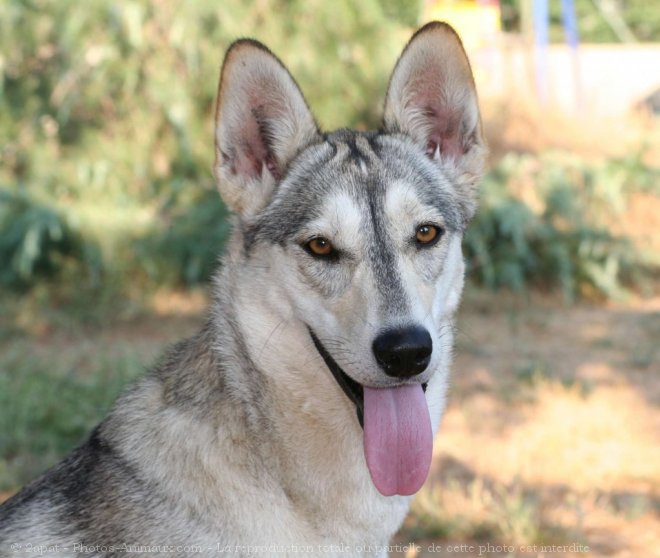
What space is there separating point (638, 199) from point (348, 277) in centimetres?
776

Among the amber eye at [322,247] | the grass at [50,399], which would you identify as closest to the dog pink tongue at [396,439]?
the amber eye at [322,247]

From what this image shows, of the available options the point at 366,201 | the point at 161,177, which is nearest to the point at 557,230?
the point at 161,177

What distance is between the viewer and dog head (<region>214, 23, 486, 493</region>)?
2.79m

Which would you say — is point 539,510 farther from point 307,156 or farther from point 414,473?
point 307,156

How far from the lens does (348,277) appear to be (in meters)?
2.92

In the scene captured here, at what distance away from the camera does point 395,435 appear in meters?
2.83

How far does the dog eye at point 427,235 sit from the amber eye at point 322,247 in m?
0.31

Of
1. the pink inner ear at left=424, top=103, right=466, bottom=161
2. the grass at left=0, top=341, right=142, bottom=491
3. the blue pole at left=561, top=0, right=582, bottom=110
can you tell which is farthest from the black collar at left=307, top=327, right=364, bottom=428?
the blue pole at left=561, top=0, right=582, bottom=110

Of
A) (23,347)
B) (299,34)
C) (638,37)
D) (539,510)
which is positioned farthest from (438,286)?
(638,37)

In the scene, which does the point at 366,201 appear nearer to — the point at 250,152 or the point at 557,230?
the point at 250,152

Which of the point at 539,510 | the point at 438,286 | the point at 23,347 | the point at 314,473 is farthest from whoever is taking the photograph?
the point at 23,347

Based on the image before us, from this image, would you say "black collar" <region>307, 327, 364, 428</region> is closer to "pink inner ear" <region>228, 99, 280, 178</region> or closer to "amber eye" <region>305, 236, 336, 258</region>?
"amber eye" <region>305, 236, 336, 258</region>

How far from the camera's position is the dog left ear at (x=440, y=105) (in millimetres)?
3186

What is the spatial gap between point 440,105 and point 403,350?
1200 mm
